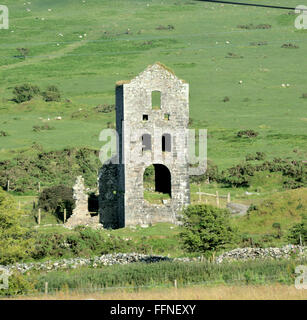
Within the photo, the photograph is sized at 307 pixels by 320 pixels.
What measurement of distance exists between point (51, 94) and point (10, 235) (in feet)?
185

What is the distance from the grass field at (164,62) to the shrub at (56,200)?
694 inches

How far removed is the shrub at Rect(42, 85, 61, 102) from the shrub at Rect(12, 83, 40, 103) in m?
1.10

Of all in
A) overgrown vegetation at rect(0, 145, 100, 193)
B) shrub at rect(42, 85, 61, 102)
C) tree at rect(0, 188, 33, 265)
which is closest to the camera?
tree at rect(0, 188, 33, 265)

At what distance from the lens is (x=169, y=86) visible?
39719 mm

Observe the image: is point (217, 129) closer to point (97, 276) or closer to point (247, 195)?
point (247, 195)

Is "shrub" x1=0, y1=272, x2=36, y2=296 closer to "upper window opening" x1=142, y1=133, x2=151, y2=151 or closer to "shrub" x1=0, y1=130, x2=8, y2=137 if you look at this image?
"upper window opening" x1=142, y1=133, x2=151, y2=151

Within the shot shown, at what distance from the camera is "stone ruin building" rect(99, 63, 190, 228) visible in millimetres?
39469

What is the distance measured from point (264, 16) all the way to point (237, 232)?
94.9 meters

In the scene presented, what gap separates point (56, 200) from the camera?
43.3 meters

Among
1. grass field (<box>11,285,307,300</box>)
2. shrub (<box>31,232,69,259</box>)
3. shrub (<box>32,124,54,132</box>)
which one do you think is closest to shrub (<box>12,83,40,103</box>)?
shrub (<box>32,124,54,132</box>)

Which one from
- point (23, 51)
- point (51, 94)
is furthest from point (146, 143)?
point (23, 51)

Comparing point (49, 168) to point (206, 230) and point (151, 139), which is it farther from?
point (206, 230)

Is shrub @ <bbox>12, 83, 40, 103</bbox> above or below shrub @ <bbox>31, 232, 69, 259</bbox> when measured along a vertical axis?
below
